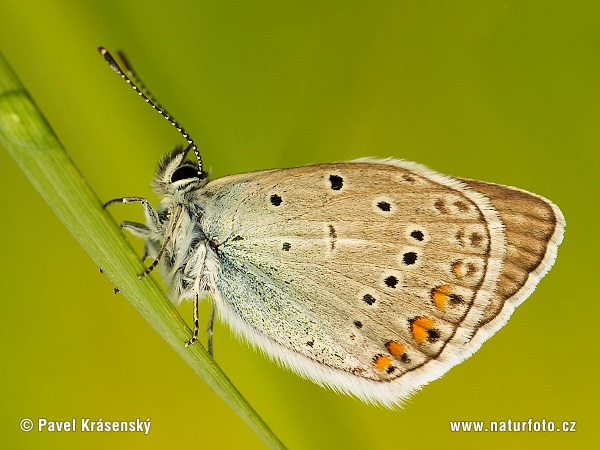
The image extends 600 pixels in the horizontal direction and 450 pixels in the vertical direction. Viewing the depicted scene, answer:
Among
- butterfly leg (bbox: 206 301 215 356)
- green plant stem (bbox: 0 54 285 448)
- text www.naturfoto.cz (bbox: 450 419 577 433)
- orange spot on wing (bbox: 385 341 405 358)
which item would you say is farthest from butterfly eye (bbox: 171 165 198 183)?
text www.naturfoto.cz (bbox: 450 419 577 433)

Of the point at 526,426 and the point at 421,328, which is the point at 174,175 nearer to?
the point at 421,328

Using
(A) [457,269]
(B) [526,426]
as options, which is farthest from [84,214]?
(B) [526,426]

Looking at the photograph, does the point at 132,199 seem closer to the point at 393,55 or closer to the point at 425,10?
the point at 393,55

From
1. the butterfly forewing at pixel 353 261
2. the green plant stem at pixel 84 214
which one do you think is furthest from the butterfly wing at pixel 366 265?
the green plant stem at pixel 84 214

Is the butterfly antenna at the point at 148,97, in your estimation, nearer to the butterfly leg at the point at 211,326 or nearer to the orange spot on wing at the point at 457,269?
the butterfly leg at the point at 211,326

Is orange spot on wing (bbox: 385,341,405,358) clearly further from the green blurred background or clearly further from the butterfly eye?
the butterfly eye

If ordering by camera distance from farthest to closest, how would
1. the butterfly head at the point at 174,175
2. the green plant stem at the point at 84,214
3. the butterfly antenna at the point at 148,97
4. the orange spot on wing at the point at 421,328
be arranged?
the orange spot on wing at the point at 421,328 → the butterfly head at the point at 174,175 → the butterfly antenna at the point at 148,97 → the green plant stem at the point at 84,214
